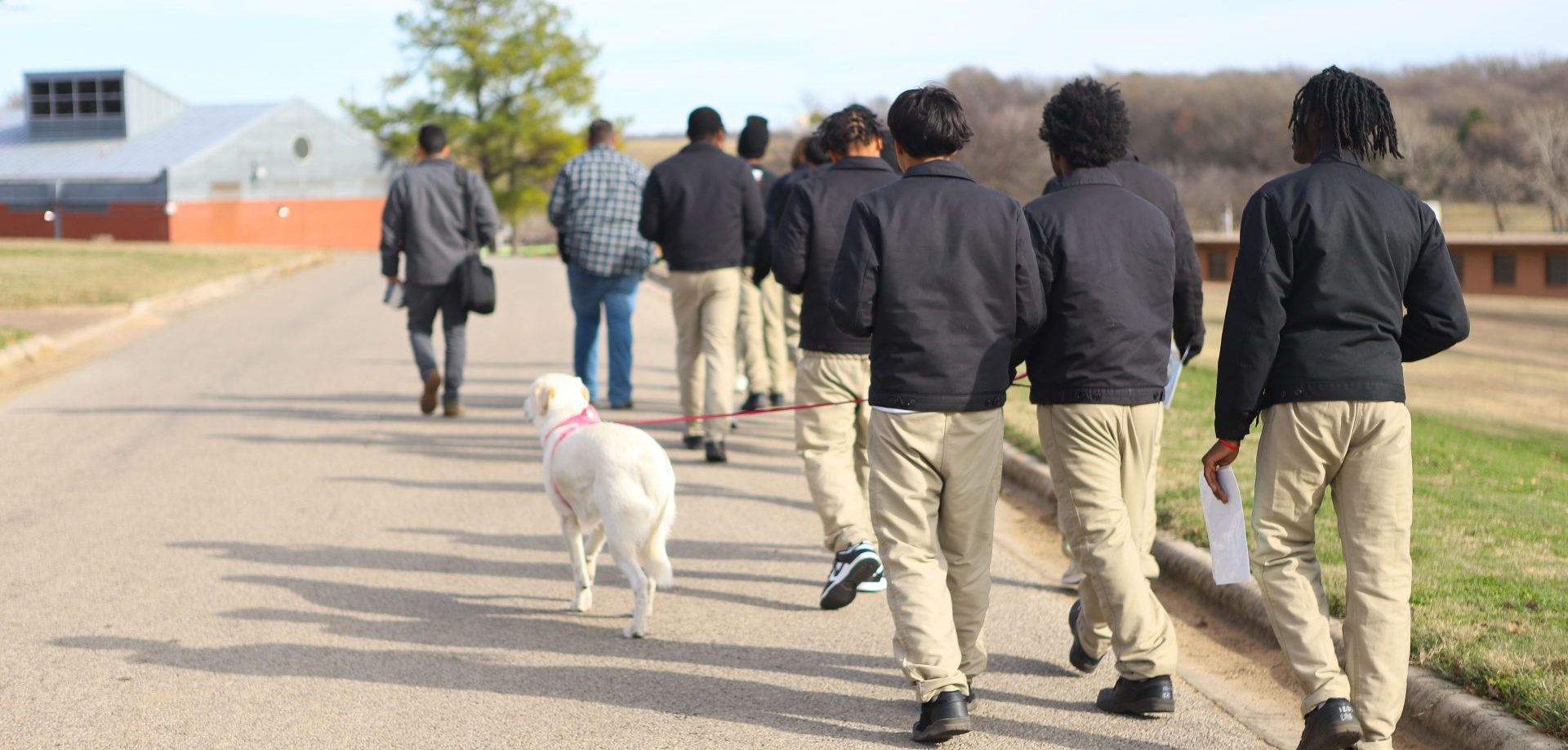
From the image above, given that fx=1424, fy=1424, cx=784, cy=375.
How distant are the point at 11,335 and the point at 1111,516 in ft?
49.8

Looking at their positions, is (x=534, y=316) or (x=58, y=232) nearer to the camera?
(x=534, y=316)

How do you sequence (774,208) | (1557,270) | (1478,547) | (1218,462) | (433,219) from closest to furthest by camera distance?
(1218,462) → (1478,547) → (774,208) → (433,219) → (1557,270)

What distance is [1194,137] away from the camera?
7869 centimetres

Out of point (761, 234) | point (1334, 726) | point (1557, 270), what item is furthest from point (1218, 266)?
point (1334, 726)

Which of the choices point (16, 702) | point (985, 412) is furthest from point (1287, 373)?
point (16, 702)

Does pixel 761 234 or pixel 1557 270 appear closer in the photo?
pixel 761 234

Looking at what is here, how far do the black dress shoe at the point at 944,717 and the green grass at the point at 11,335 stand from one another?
14.0 m

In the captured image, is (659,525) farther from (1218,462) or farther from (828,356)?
(1218,462)

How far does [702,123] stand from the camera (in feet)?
31.8

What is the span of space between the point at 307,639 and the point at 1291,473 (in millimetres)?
3919

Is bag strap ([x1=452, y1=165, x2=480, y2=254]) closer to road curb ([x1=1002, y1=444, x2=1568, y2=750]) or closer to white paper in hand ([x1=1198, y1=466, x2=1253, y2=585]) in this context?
road curb ([x1=1002, y1=444, x2=1568, y2=750])

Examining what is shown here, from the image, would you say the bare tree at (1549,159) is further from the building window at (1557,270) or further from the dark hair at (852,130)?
the dark hair at (852,130)

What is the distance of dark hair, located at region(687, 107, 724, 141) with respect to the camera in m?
9.70

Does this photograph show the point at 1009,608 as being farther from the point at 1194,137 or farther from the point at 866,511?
the point at 1194,137
